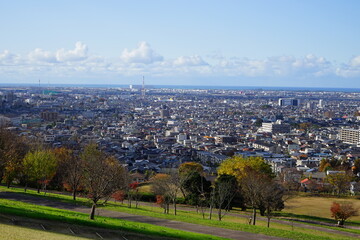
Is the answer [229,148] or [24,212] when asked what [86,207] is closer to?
[24,212]

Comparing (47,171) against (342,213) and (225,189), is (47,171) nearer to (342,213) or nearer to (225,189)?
(225,189)

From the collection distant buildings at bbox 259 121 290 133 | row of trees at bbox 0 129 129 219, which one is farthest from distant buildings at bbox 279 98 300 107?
row of trees at bbox 0 129 129 219

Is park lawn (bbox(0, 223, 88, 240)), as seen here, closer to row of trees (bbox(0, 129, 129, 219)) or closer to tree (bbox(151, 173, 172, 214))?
row of trees (bbox(0, 129, 129, 219))

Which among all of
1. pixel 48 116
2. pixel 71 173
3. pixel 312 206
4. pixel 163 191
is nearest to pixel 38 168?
pixel 71 173

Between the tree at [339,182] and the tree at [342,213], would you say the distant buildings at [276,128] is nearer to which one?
the tree at [339,182]

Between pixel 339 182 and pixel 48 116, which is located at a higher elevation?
pixel 339 182

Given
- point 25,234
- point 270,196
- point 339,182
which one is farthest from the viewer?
point 339,182
